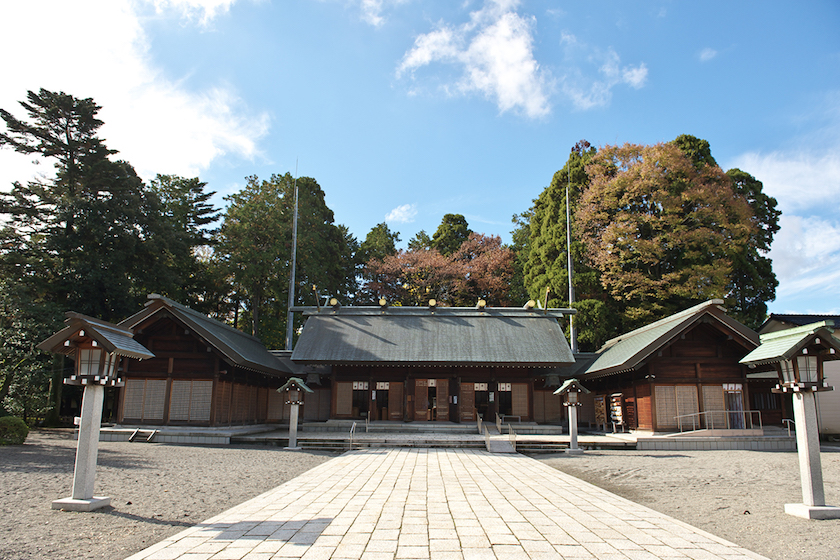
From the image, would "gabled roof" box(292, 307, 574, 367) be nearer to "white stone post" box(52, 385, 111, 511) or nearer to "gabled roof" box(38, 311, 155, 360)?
"gabled roof" box(38, 311, 155, 360)

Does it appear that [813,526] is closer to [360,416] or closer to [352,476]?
[352,476]

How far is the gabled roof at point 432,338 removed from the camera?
68.9 ft

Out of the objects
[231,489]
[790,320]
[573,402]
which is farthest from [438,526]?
[790,320]

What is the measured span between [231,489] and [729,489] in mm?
9130

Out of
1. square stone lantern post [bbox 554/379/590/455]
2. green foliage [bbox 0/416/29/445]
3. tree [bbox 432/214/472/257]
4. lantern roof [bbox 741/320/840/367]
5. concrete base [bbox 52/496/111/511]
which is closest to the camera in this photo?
concrete base [bbox 52/496/111/511]

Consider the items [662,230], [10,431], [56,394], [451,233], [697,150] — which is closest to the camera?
[10,431]

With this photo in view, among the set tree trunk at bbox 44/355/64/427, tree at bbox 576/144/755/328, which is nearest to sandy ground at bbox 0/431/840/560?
tree trunk at bbox 44/355/64/427

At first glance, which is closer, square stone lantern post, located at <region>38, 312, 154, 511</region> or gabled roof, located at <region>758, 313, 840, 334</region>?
square stone lantern post, located at <region>38, 312, 154, 511</region>

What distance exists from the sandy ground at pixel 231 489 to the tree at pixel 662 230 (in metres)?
10.4

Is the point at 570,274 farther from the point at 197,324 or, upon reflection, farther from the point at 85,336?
the point at 85,336

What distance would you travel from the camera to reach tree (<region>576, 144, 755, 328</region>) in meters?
23.9

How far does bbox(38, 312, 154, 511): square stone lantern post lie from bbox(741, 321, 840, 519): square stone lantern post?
10.2m

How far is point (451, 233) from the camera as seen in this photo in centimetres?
4109

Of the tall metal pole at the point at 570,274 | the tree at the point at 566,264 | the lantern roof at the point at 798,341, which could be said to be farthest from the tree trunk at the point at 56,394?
the lantern roof at the point at 798,341
